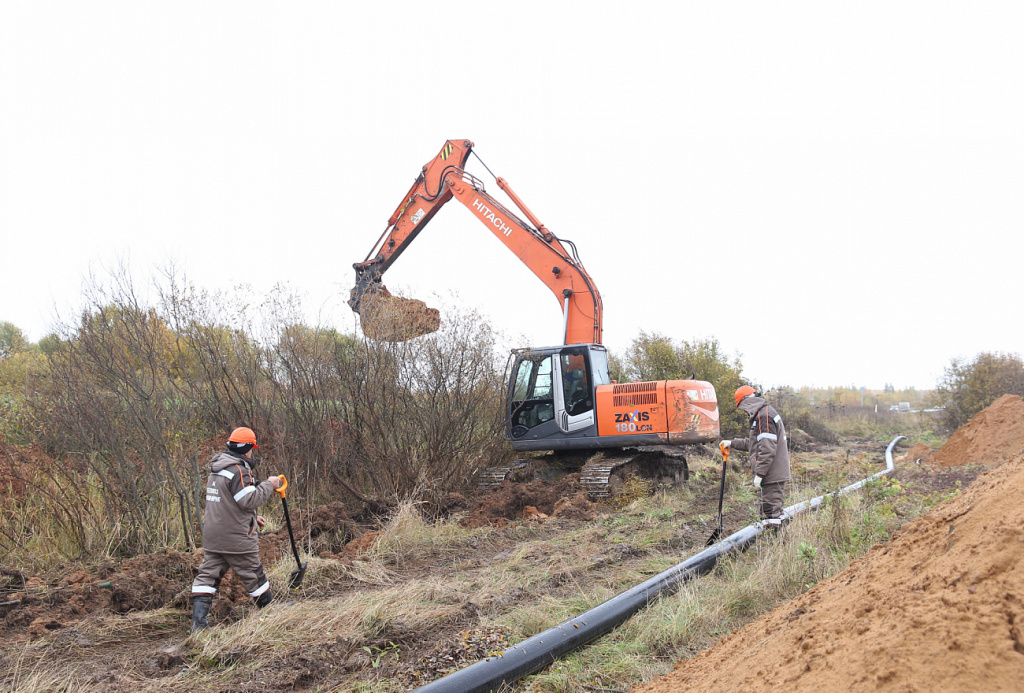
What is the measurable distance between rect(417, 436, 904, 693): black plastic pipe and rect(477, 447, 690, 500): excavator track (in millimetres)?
4768

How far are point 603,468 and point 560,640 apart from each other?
6.76 metres

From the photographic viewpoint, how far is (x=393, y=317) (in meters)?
9.69

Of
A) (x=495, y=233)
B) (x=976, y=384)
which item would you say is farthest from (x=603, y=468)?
(x=976, y=384)

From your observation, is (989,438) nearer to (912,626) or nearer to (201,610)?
(912,626)

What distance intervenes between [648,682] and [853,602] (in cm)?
Result: 130

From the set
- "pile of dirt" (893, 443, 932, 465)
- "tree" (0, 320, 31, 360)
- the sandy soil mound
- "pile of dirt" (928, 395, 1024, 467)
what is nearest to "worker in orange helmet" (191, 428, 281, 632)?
the sandy soil mound

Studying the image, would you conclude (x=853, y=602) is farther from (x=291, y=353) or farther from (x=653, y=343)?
(x=653, y=343)

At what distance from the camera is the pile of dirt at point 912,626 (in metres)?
2.00

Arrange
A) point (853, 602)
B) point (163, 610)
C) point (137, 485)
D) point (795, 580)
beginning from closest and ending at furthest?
point (853, 602)
point (795, 580)
point (163, 610)
point (137, 485)

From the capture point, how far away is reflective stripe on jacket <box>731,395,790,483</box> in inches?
288

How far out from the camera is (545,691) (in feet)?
12.4

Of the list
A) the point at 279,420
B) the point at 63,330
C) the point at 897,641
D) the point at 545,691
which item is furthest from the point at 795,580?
the point at 63,330

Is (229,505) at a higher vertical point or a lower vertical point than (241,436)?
lower

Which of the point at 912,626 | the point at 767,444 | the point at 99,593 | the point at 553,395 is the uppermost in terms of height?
the point at 553,395
